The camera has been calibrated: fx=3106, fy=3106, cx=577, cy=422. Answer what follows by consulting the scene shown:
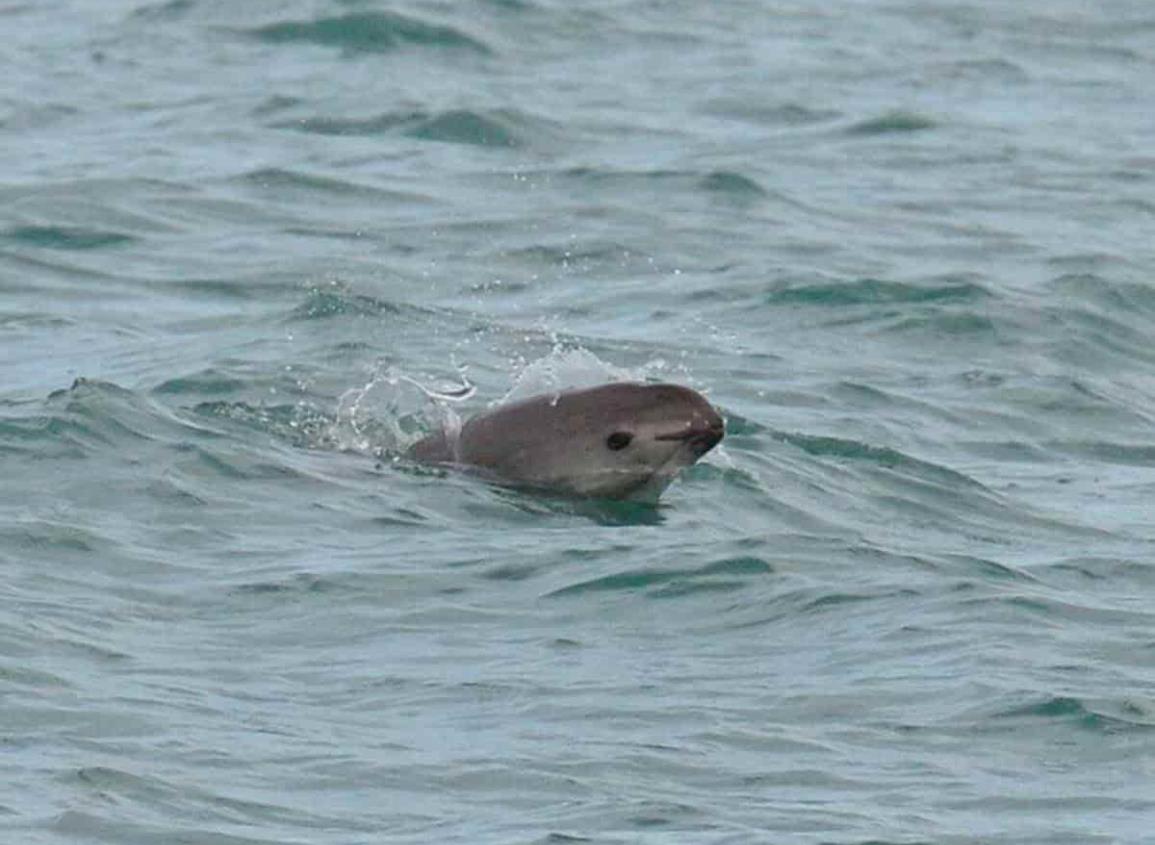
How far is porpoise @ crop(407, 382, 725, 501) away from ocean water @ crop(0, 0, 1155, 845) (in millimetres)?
172

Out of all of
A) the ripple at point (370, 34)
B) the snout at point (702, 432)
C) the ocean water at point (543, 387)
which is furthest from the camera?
the ripple at point (370, 34)

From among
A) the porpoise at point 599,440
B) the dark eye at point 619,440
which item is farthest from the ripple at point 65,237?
the dark eye at point 619,440

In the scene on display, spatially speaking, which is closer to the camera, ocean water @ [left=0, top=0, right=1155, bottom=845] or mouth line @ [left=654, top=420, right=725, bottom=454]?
ocean water @ [left=0, top=0, right=1155, bottom=845]

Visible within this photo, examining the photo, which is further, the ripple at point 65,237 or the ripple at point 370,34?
the ripple at point 370,34

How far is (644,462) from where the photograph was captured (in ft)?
39.5

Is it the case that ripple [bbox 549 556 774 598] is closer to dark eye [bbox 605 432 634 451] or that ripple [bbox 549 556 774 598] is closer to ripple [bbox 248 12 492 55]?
dark eye [bbox 605 432 634 451]

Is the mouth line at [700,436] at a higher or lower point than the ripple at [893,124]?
higher

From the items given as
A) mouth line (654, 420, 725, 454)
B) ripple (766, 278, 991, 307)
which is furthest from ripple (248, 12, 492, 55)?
mouth line (654, 420, 725, 454)

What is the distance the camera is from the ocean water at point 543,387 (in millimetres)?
8977

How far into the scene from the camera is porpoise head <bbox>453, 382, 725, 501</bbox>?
467 inches

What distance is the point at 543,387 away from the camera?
499 inches

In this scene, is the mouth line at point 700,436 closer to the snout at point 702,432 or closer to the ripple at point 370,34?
the snout at point 702,432

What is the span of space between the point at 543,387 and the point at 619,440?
2.65 feet

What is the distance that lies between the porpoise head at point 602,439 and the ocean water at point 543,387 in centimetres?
17
